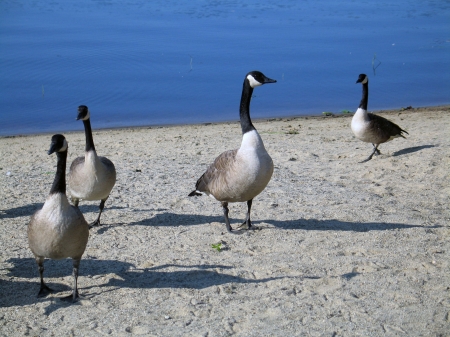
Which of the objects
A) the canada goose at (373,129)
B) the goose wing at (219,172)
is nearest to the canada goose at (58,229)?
the goose wing at (219,172)

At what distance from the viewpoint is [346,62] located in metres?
22.2

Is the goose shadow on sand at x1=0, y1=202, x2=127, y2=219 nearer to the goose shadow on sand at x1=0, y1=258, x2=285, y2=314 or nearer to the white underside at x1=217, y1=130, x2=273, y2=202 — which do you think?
the goose shadow on sand at x1=0, y1=258, x2=285, y2=314

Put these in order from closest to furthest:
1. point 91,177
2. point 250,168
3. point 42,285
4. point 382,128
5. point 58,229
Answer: point 58,229 < point 42,285 < point 250,168 < point 91,177 < point 382,128

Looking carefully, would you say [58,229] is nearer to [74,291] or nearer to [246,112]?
[74,291]

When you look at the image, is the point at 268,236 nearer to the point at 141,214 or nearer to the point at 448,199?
the point at 141,214

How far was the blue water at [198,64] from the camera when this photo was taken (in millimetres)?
17375

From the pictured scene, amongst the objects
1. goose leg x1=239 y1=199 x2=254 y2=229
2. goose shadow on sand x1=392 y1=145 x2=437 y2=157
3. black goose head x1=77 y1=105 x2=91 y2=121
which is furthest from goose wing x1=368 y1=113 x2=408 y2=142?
black goose head x1=77 y1=105 x2=91 y2=121

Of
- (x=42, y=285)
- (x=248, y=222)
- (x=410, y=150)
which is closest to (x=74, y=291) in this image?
(x=42, y=285)

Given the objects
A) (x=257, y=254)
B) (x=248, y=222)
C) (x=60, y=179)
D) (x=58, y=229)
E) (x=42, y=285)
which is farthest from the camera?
(x=248, y=222)

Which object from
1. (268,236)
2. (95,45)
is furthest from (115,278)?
(95,45)

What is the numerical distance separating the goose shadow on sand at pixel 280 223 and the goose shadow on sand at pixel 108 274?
4.51 feet

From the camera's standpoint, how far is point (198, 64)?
21.5 m

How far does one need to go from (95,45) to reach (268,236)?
59.9ft

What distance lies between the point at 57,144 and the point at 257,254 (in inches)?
100
